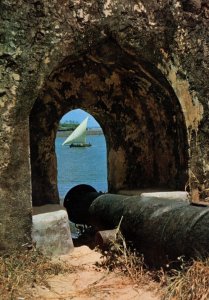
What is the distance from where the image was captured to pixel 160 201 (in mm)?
4898

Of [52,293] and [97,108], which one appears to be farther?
[97,108]

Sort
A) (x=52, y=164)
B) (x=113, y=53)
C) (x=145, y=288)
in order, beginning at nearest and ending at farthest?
(x=145, y=288), (x=113, y=53), (x=52, y=164)

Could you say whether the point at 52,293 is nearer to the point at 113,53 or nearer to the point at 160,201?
the point at 160,201

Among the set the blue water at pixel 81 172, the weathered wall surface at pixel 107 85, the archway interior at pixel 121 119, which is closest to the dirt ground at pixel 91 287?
the weathered wall surface at pixel 107 85

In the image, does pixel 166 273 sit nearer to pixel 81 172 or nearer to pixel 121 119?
pixel 121 119

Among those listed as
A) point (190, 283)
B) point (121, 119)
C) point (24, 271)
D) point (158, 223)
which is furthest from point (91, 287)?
point (121, 119)

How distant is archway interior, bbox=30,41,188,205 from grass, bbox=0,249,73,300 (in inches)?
96.9

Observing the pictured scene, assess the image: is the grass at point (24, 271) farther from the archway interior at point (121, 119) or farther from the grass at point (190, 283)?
the archway interior at point (121, 119)

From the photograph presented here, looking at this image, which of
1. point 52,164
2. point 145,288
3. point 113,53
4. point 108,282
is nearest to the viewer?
point 145,288

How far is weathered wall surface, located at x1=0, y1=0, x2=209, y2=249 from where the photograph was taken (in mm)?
5289

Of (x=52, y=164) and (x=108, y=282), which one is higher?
(x=52, y=164)

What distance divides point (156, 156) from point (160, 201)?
3.11 meters

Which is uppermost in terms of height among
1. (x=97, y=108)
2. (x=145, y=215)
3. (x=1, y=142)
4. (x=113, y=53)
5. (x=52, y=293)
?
(x=113, y=53)

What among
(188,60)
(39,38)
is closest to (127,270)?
(39,38)
